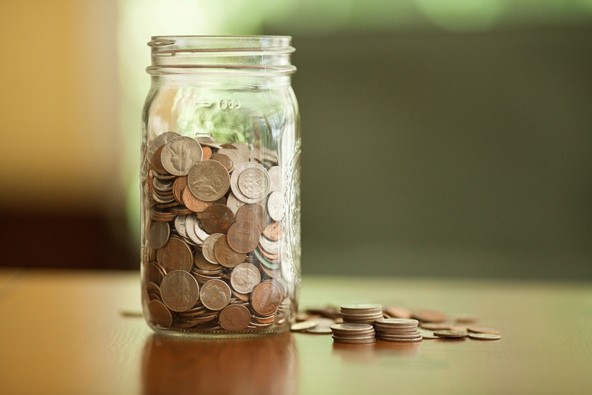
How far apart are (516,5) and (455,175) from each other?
56cm

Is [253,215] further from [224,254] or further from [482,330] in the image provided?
[482,330]

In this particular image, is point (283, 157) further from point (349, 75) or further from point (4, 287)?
point (349, 75)

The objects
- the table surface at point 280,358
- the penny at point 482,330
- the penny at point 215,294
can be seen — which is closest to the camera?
the table surface at point 280,358

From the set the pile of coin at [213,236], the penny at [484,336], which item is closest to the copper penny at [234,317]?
the pile of coin at [213,236]

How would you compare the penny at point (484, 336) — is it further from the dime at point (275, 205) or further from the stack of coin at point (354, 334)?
the dime at point (275, 205)

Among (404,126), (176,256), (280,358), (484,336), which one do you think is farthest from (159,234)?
(404,126)

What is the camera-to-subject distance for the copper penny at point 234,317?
105cm

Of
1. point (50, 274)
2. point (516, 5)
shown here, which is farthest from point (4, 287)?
point (516, 5)

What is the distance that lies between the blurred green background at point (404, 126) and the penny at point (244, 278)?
2.31 m

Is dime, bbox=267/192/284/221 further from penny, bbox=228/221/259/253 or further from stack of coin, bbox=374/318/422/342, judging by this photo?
stack of coin, bbox=374/318/422/342

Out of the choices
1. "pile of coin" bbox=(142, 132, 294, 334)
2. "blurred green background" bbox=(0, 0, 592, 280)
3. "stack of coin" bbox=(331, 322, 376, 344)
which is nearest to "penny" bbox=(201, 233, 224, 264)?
"pile of coin" bbox=(142, 132, 294, 334)

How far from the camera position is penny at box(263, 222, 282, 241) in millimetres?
1079

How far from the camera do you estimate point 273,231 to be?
1.09 meters

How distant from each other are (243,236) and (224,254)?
27 millimetres
